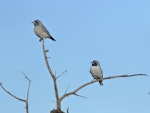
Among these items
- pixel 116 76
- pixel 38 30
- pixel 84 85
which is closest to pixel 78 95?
pixel 84 85

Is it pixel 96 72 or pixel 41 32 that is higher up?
pixel 41 32

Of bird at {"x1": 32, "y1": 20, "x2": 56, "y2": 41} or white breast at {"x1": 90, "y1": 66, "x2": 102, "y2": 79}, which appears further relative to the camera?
white breast at {"x1": 90, "y1": 66, "x2": 102, "y2": 79}

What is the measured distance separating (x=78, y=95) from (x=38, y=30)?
526cm

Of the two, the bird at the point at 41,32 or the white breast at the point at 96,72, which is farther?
the white breast at the point at 96,72

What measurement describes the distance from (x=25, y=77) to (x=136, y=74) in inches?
105

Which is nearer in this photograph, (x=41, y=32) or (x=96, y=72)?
(x=41, y=32)

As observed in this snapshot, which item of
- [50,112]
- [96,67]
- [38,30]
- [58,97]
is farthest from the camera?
[96,67]

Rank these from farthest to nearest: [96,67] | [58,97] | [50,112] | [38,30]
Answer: [96,67] < [38,30] < [58,97] < [50,112]

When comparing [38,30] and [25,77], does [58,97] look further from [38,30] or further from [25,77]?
[38,30]

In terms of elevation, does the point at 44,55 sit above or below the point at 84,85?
above

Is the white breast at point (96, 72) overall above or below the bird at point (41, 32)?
below

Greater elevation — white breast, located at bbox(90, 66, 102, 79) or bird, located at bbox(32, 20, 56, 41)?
bird, located at bbox(32, 20, 56, 41)

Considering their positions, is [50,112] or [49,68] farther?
[49,68]

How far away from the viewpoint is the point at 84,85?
36.8ft
